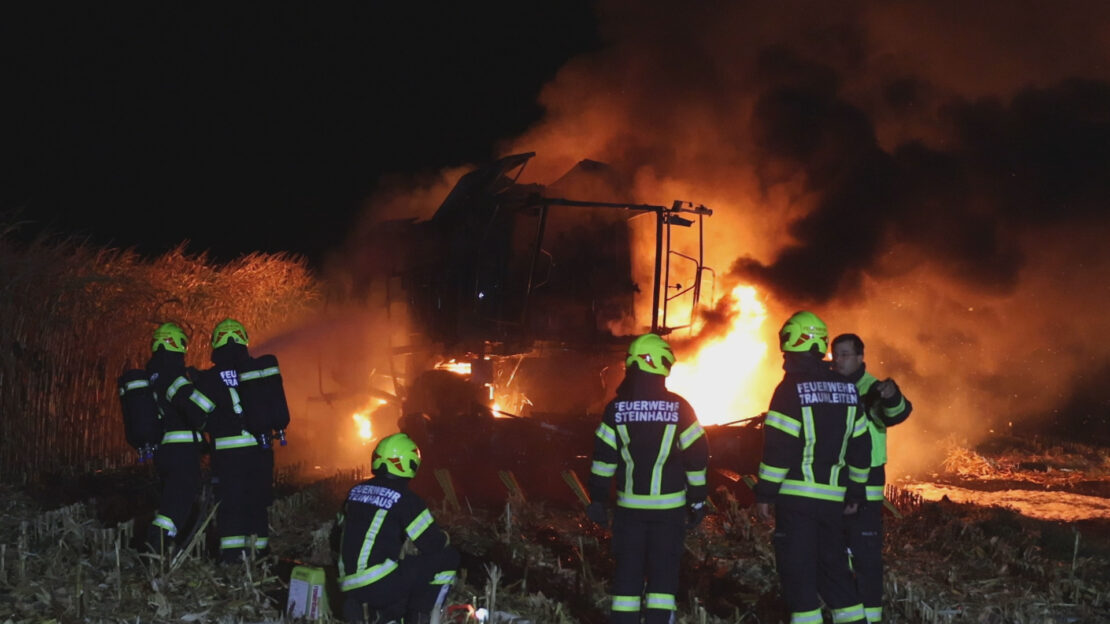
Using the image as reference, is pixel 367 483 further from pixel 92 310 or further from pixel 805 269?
pixel 805 269

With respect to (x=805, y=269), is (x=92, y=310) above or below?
below

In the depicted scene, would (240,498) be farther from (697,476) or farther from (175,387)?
(697,476)

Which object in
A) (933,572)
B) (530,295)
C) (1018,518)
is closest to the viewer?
(933,572)

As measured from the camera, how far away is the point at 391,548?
4645mm

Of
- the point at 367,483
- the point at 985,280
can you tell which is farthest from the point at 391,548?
the point at 985,280

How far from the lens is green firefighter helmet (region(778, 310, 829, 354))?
5238mm

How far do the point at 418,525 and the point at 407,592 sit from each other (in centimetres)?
35

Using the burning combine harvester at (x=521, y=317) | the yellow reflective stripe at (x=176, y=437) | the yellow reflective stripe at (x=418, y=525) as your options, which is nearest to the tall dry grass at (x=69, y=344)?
the burning combine harvester at (x=521, y=317)

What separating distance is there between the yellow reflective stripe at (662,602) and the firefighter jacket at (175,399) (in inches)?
127

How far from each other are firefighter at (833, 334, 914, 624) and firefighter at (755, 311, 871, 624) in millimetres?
203

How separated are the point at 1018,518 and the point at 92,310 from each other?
31.6ft

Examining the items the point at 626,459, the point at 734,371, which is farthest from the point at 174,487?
the point at 734,371

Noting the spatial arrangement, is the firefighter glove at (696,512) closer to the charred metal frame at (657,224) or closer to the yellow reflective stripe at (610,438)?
the yellow reflective stripe at (610,438)

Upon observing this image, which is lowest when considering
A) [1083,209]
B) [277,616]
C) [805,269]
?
[277,616]
